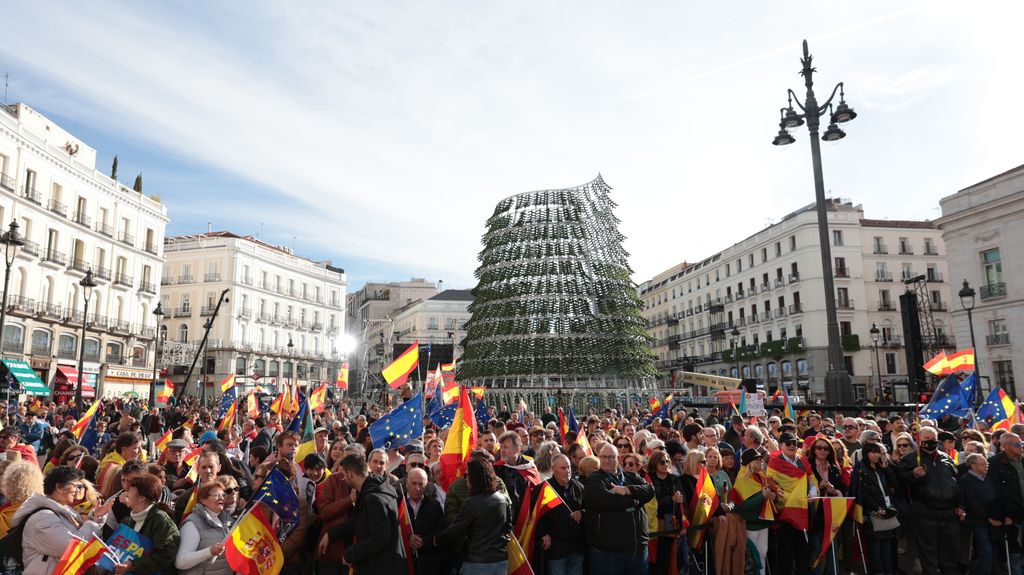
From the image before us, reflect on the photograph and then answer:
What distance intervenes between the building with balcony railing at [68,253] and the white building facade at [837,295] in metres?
39.8

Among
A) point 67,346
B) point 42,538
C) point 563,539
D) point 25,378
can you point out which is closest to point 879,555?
point 563,539

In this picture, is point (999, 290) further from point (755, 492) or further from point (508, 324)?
point (755, 492)

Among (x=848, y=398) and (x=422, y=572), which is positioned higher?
(x=848, y=398)

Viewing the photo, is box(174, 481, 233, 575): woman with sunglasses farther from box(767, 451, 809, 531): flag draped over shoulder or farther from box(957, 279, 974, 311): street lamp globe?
box(957, 279, 974, 311): street lamp globe

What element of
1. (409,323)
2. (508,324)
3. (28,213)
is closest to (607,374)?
(508,324)

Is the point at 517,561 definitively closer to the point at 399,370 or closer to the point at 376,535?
the point at 376,535

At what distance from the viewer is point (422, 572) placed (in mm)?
5898

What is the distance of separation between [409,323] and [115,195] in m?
46.8

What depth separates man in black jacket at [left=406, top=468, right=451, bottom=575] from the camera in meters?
5.89

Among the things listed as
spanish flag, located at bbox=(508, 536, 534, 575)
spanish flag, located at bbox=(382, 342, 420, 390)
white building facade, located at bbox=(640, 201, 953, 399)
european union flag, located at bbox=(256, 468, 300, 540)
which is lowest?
spanish flag, located at bbox=(508, 536, 534, 575)

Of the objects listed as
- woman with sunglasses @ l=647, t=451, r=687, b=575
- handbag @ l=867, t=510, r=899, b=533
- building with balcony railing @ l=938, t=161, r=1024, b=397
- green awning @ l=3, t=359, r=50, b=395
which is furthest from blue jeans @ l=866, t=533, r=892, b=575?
green awning @ l=3, t=359, r=50, b=395

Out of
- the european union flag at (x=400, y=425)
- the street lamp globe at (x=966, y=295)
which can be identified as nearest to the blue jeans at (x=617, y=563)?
the european union flag at (x=400, y=425)

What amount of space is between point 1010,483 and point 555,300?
2095 centimetres

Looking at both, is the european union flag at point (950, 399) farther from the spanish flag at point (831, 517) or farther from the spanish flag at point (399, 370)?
the spanish flag at point (399, 370)
